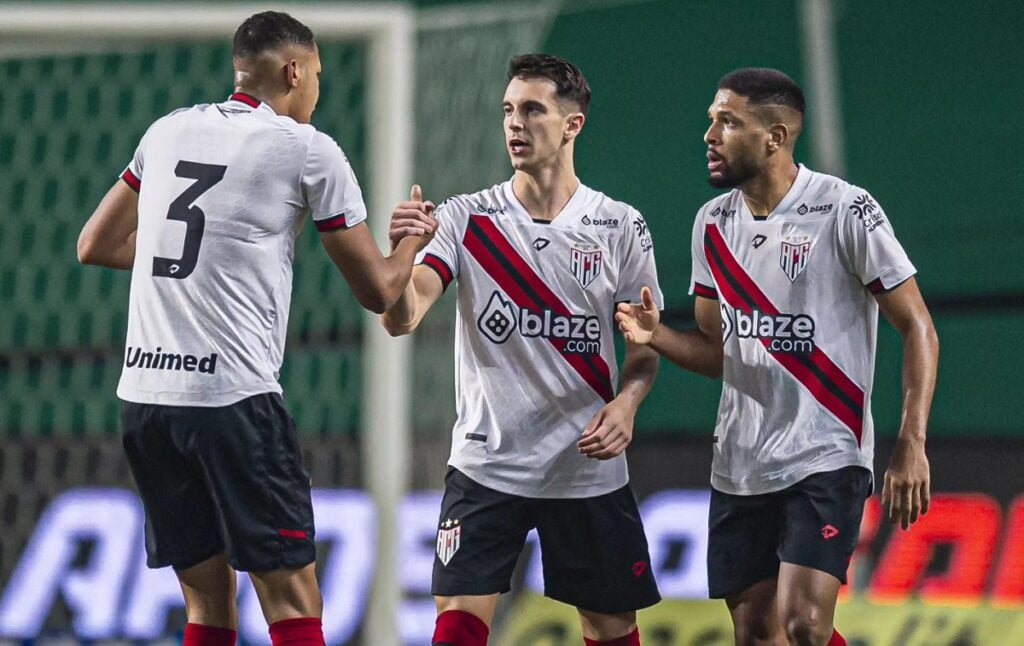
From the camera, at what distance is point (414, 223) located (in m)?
3.84

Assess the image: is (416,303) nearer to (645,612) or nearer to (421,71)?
(421,71)

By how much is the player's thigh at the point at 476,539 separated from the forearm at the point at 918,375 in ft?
3.29

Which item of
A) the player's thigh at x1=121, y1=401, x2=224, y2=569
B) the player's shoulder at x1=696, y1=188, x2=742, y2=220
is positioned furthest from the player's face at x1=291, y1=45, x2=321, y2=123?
the player's shoulder at x1=696, y1=188, x2=742, y2=220

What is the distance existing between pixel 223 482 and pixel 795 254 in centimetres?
160

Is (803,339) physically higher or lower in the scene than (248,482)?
higher

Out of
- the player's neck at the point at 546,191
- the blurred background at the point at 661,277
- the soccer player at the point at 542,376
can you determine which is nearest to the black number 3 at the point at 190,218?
the soccer player at the point at 542,376

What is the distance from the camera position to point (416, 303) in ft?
13.2

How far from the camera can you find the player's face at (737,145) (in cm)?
416

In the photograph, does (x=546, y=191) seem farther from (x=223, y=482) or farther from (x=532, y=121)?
(x=223, y=482)

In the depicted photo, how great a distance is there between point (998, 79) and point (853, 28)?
3.01 ft

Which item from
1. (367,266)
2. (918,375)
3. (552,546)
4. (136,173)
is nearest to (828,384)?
(918,375)

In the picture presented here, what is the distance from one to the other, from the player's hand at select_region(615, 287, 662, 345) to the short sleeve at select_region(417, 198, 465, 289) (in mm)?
483

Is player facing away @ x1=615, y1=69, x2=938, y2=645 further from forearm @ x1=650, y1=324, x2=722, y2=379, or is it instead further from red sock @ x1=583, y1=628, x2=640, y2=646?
red sock @ x1=583, y1=628, x2=640, y2=646

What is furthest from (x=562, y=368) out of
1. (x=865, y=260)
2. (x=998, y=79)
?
(x=998, y=79)
